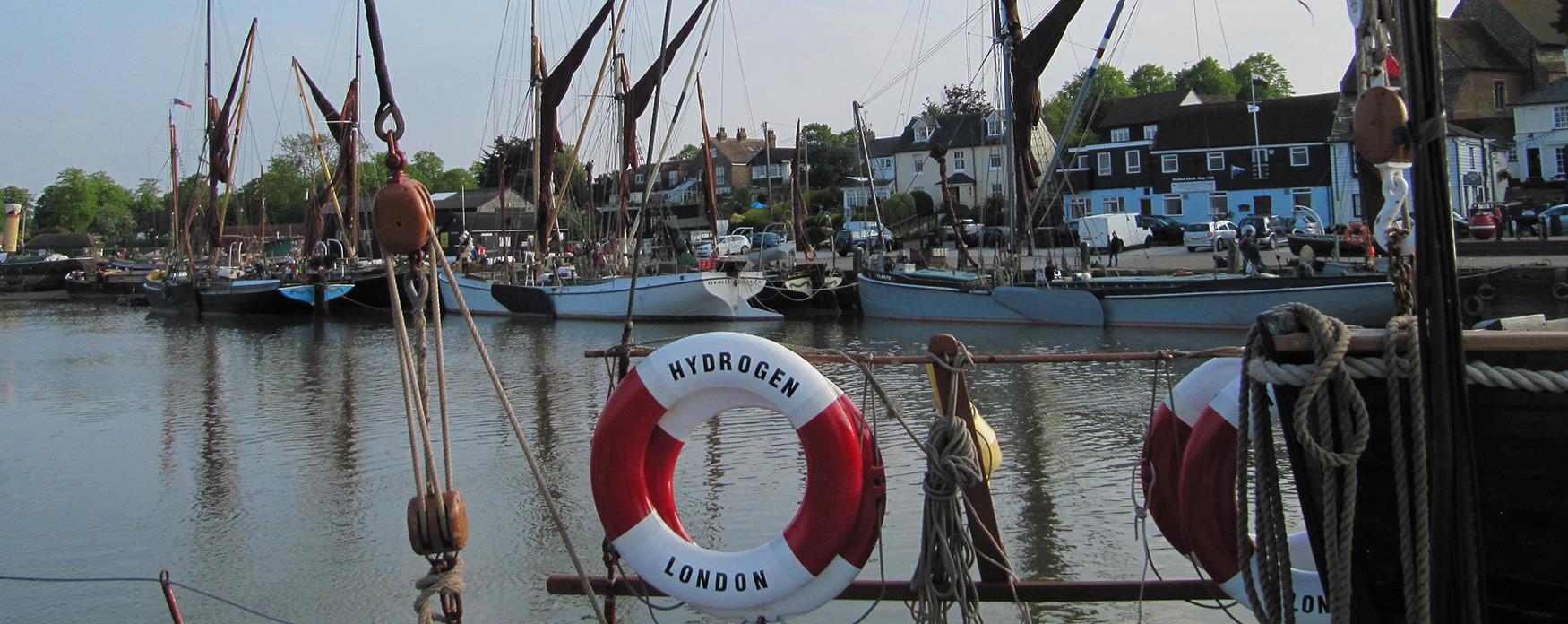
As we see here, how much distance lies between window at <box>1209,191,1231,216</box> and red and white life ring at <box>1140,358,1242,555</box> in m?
60.0

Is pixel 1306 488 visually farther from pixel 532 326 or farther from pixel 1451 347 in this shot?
pixel 532 326

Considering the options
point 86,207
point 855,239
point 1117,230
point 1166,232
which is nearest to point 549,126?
point 855,239

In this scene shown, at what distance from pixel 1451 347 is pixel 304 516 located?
10355 mm

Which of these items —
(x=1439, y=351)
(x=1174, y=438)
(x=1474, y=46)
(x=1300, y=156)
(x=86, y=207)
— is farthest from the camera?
(x=86, y=207)

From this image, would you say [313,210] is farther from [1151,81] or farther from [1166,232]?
[1151,81]

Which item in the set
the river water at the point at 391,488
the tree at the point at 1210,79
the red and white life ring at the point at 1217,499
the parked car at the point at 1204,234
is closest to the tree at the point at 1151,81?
the tree at the point at 1210,79

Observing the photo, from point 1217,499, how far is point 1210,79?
97603 millimetres

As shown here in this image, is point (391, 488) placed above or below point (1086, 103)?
below

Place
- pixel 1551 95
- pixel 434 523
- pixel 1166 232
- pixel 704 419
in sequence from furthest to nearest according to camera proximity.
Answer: pixel 1551 95 → pixel 1166 232 → pixel 704 419 → pixel 434 523

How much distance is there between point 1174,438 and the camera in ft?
17.8

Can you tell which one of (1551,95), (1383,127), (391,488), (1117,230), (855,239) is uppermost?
(1551,95)

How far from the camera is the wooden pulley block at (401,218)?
469cm

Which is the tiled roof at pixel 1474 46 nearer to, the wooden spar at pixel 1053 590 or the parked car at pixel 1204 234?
the parked car at pixel 1204 234

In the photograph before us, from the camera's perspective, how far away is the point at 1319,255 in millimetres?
33969
